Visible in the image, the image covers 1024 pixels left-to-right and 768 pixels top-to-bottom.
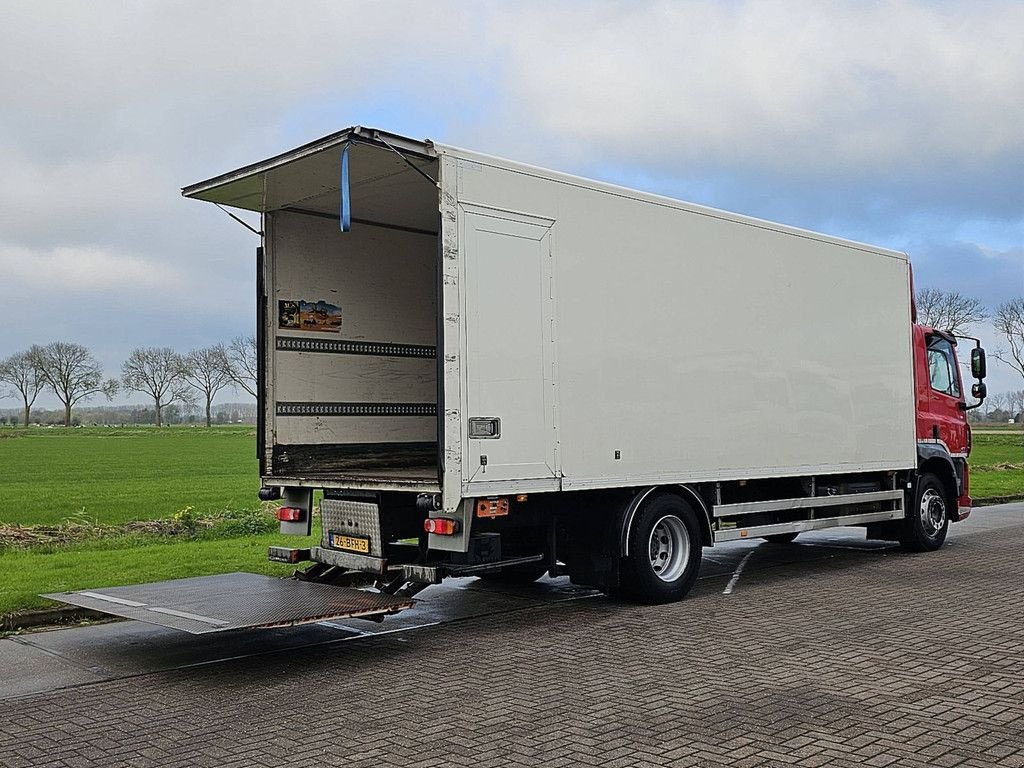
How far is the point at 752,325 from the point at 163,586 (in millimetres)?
6012

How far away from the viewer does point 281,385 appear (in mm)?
9594

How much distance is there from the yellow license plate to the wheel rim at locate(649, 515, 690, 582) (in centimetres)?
264

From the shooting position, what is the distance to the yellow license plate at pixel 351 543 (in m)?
8.69

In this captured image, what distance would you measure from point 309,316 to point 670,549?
4.02m


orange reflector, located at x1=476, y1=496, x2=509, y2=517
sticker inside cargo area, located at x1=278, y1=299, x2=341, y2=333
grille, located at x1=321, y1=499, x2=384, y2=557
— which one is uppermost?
sticker inside cargo area, located at x1=278, y1=299, x2=341, y2=333

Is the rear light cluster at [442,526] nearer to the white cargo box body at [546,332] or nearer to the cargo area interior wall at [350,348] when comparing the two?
the white cargo box body at [546,332]

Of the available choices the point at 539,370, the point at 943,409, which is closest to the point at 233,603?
the point at 539,370

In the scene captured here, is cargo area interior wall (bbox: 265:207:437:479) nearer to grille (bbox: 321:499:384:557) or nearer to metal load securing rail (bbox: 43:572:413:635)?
grille (bbox: 321:499:384:557)

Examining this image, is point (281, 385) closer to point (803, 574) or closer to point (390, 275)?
point (390, 275)

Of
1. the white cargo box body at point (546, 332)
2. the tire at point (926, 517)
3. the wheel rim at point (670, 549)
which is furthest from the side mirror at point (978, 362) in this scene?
the wheel rim at point (670, 549)

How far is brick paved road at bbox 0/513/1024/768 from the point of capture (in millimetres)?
5277

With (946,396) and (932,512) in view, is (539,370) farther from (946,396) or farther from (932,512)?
(946,396)

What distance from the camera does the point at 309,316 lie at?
9789 mm

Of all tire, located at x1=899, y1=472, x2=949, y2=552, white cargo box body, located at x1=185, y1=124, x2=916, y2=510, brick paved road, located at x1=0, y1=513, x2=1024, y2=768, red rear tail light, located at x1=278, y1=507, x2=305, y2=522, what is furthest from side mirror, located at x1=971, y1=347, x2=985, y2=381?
red rear tail light, located at x1=278, y1=507, x2=305, y2=522
